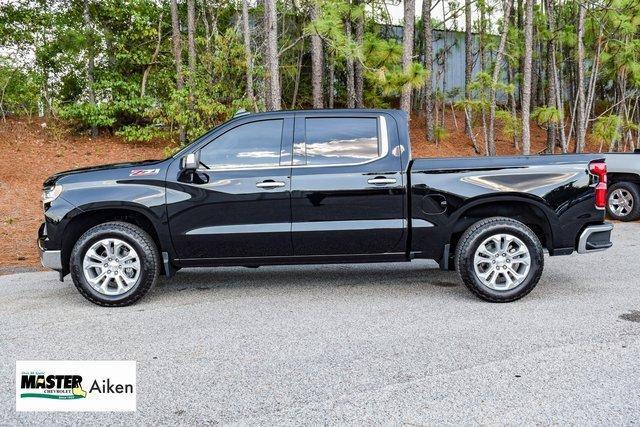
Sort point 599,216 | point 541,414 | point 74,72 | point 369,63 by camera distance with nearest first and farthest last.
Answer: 1. point 541,414
2. point 599,216
3. point 369,63
4. point 74,72

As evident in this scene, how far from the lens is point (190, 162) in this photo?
523 cm

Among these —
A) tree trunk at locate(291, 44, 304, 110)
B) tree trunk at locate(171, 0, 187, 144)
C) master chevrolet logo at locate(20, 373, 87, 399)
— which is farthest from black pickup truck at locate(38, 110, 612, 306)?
tree trunk at locate(291, 44, 304, 110)

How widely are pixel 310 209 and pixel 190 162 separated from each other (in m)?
1.25

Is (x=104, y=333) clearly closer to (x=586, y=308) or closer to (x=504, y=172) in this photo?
(x=504, y=172)

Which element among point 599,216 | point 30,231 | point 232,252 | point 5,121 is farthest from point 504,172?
point 5,121

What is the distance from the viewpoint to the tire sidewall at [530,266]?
5.21 m

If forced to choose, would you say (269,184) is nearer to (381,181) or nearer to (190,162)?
(190,162)

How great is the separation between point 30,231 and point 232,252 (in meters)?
6.06

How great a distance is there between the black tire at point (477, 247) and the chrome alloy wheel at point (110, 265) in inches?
125

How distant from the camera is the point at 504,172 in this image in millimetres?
5336

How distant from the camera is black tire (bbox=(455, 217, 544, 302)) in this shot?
521 centimetres

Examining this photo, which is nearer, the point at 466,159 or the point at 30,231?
the point at 466,159

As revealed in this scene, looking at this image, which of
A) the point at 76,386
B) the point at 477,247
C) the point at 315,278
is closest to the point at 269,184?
the point at 315,278

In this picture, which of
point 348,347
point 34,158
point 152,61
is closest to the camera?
point 348,347
